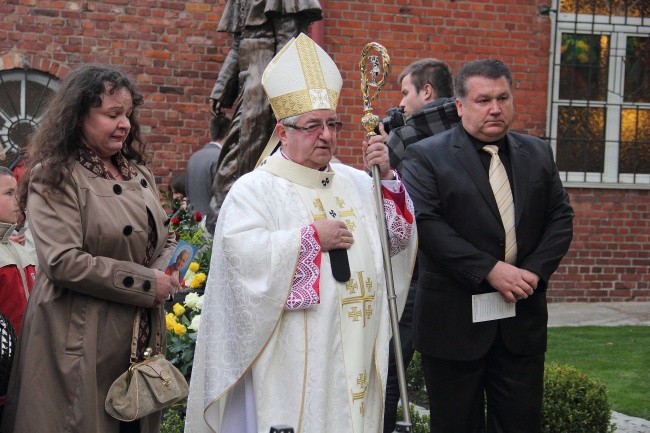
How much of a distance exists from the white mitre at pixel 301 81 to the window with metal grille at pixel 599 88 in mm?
7690

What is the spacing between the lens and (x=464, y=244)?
469 centimetres

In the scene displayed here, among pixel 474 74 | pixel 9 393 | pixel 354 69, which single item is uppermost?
pixel 354 69

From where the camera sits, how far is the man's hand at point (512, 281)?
460 cm

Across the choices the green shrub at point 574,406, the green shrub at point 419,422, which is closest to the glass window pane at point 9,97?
the green shrub at point 419,422

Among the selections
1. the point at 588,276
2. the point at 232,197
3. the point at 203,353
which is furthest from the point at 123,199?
the point at 588,276

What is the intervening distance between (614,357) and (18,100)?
6235 mm

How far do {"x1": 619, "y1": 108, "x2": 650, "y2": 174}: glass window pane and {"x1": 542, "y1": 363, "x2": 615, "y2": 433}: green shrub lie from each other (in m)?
6.09

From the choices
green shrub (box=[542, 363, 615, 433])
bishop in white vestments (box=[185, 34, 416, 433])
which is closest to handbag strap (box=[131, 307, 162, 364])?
bishop in white vestments (box=[185, 34, 416, 433])

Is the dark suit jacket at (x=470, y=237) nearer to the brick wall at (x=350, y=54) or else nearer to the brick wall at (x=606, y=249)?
the brick wall at (x=350, y=54)

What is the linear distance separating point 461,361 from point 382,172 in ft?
3.15

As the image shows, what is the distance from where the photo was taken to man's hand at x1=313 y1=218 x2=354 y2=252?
4.11m

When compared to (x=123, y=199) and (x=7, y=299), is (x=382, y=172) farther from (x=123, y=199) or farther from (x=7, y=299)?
(x=7, y=299)

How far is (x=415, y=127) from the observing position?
5.81m

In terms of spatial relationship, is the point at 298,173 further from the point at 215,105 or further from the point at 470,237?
the point at 215,105
